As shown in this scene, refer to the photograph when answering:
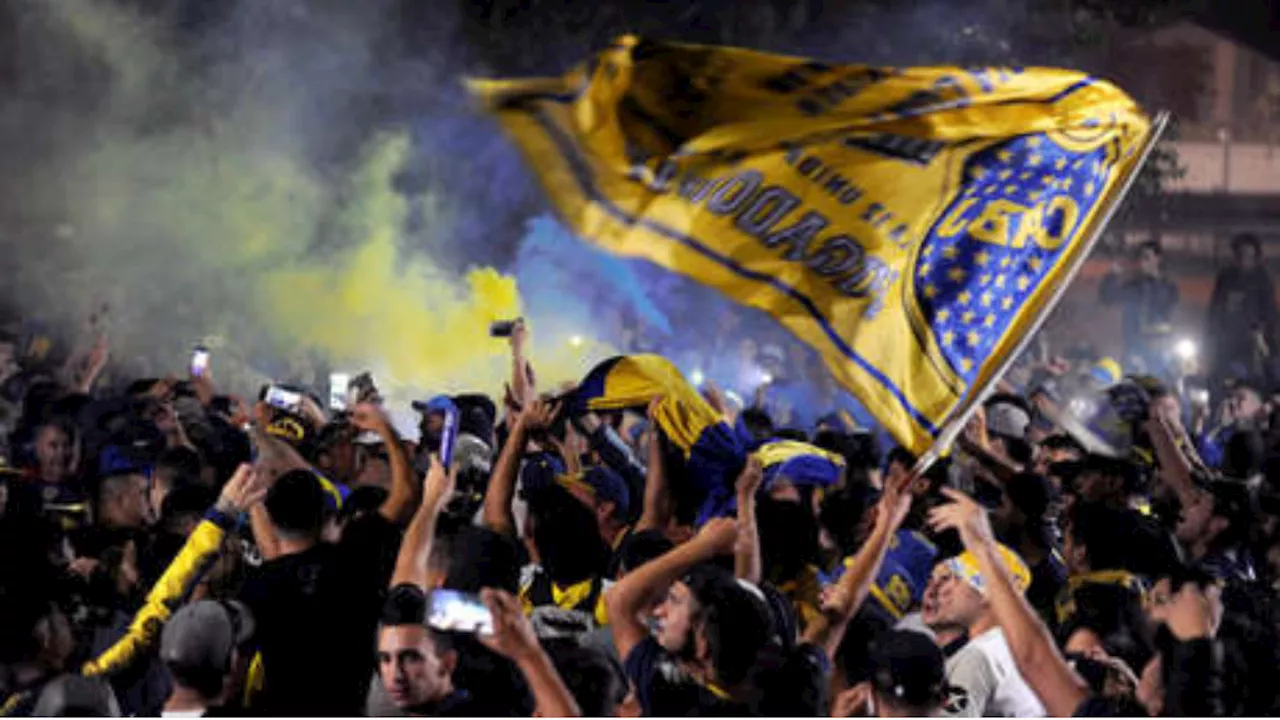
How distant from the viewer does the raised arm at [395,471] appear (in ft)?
22.6

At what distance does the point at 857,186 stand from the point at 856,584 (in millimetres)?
1465

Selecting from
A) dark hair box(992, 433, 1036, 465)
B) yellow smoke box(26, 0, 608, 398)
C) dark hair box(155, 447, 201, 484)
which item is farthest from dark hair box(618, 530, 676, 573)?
yellow smoke box(26, 0, 608, 398)

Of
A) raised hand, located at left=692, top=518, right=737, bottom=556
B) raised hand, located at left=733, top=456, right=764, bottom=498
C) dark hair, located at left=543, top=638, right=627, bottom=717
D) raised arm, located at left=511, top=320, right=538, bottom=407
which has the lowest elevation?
dark hair, located at left=543, top=638, right=627, bottom=717

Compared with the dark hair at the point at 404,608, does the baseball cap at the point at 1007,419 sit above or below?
above

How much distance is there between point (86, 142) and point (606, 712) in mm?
14371

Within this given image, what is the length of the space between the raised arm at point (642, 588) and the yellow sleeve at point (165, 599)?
127 centimetres

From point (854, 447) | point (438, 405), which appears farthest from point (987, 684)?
point (854, 447)

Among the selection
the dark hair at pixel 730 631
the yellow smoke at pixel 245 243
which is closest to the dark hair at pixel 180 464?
the dark hair at pixel 730 631

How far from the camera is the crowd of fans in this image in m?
5.52

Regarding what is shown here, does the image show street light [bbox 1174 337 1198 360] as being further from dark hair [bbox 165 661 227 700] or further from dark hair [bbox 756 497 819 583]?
dark hair [bbox 165 661 227 700]

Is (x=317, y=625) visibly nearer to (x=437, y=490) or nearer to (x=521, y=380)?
(x=437, y=490)

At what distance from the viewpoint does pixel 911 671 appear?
5.64m

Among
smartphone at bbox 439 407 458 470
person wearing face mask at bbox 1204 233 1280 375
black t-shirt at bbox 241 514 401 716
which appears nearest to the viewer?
black t-shirt at bbox 241 514 401 716

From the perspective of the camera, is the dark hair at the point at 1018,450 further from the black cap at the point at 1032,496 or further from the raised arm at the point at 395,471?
the raised arm at the point at 395,471
